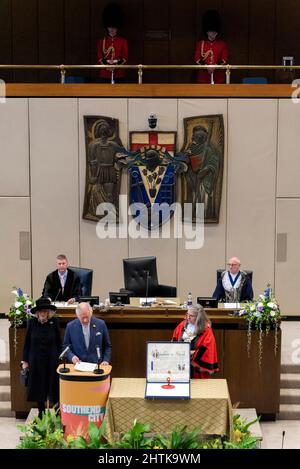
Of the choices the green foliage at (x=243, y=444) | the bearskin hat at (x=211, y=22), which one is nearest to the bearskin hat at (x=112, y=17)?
the bearskin hat at (x=211, y=22)

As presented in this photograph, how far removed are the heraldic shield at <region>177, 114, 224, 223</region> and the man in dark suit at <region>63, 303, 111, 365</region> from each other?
4.47 metres

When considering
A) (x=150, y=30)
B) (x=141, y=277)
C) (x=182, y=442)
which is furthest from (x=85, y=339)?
(x=150, y=30)

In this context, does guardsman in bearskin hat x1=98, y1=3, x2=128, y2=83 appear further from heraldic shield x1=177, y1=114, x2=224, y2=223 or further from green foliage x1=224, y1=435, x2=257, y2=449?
green foliage x1=224, y1=435, x2=257, y2=449

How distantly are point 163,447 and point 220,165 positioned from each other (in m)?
6.70

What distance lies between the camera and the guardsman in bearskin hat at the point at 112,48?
42.5 feet

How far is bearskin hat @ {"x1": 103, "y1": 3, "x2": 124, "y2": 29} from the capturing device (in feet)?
44.6

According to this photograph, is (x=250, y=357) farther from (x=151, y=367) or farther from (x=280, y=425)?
(x=151, y=367)

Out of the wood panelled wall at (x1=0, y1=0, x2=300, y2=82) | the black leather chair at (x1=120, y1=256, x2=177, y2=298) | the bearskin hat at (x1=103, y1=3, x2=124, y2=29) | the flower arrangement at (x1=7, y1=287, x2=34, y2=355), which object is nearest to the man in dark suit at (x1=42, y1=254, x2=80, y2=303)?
the black leather chair at (x1=120, y1=256, x2=177, y2=298)

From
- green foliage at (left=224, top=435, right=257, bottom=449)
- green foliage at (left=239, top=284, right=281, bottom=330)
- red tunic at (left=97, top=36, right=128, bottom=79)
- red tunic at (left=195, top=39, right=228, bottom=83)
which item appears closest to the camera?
green foliage at (left=224, top=435, right=257, bottom=449)

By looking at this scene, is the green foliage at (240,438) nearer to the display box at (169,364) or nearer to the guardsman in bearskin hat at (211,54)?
the display box at (169,364)

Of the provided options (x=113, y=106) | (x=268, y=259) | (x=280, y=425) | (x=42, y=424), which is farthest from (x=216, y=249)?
(x=42, y=424)

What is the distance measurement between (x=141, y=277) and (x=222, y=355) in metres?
2.18

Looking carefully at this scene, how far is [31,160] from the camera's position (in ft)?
40.3

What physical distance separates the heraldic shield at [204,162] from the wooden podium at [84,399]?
16.7 ft
